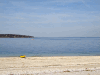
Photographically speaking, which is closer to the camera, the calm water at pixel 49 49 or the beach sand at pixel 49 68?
the beach sand at pixel 49 68

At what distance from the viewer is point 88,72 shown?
24.3 ft

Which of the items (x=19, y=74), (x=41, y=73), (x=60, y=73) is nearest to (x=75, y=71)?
(x=60, y=73)

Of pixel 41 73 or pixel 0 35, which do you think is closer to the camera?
pixel 41 73

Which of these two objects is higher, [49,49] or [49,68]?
[49,68]

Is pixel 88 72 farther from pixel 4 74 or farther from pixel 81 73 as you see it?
pixel 4 74

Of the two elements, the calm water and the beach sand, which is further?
the calm water

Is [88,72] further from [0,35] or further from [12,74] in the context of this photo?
[0,35]

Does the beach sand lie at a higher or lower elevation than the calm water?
higher

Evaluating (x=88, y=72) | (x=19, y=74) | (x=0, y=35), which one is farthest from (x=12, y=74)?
(x=0, y=35)

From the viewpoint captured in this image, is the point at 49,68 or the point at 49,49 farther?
the point at 49,49

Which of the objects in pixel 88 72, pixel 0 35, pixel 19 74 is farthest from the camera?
pixel 0 35

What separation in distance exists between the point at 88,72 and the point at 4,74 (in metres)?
5.24

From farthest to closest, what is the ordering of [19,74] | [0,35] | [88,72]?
[0,35], [88,72], [19,74]

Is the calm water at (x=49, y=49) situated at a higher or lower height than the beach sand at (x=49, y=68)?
lower
